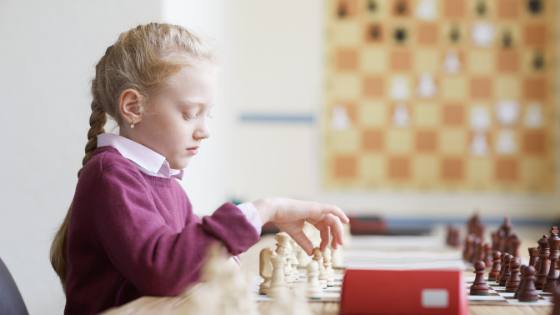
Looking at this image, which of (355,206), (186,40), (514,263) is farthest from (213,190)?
(514,263)

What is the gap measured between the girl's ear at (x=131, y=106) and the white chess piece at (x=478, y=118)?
299 centimetres

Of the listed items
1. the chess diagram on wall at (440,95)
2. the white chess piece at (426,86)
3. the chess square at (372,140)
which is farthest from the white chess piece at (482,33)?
the chess square at (372,140)

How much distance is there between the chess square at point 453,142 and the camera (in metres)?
3.65

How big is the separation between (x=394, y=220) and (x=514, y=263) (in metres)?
2.66

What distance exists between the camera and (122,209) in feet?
3.01

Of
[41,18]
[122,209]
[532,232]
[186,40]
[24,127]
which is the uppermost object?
[41,18]

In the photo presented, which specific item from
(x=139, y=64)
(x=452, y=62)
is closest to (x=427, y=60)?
(x=452, y=62)

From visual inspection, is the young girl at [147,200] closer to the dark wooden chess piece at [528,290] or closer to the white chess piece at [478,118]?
the dark wooden chess piece at [528,290]

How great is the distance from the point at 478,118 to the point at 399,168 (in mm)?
618

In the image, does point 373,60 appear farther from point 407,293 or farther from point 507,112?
point 407,293

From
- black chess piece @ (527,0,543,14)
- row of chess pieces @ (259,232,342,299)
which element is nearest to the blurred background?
black chess piece @ (527,0,543,14)

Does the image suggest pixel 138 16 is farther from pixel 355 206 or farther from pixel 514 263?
pixel 355 206

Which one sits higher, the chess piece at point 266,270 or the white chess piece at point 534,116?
the white chess piece at point 534,116

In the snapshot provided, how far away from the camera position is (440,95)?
3.65m
